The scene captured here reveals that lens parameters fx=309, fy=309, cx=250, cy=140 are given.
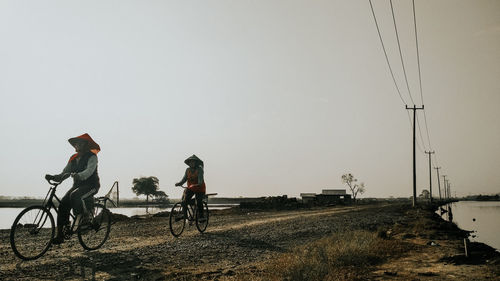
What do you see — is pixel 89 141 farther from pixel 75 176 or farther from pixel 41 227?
pixel 41 227

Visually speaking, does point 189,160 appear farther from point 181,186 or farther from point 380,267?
point 380,267

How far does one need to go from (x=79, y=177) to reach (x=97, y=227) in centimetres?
150

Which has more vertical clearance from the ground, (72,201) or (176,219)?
(72,201)

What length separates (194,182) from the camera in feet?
34.6

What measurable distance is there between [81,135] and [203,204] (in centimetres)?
515

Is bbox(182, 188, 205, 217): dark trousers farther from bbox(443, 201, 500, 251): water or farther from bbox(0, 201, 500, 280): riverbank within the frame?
bbox(443, 201, 500, 251): water

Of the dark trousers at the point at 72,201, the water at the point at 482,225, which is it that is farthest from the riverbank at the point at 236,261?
the water at the point at 482,225

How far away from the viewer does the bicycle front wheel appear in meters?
6.22

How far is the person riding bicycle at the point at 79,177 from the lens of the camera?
6.76 m

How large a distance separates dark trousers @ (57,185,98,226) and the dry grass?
446cm

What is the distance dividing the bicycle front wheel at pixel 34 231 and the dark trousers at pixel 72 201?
203 millimetres

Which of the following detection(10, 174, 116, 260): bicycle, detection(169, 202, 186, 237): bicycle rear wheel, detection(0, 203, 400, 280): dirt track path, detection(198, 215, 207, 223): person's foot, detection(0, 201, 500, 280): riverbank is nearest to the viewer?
detection(0, 203, 400, 280): dirt track path

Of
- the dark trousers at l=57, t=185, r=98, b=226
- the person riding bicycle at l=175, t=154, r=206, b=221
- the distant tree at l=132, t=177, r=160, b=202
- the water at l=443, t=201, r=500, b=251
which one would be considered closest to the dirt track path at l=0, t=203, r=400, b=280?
the dark trousers at l=57, t=185, r=98, b=226

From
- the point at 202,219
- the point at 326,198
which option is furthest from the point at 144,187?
the point at 202,219
